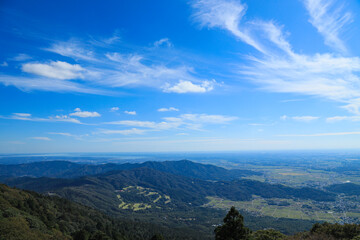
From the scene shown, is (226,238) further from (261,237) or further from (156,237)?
(156,237)

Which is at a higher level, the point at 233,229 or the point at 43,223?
the point at 233,229

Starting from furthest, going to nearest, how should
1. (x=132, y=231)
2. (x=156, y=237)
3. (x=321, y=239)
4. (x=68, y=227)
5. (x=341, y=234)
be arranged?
(x=132, y=231) < (x=68, y=227) < (x=156, y=237) < (x=341, y=234) < (x=321, y=239)

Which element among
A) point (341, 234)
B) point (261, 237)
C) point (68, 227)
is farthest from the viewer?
point (68, 227)

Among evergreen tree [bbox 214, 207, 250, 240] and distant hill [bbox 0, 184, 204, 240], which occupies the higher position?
evergreen tree [bbox 214, 207, 250, 240]

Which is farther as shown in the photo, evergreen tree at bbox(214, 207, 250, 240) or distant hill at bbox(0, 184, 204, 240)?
distant hill at bbox(0, 184, 204, 240)

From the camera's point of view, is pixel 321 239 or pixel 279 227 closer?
pixel 321 239

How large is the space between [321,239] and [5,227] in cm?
6563

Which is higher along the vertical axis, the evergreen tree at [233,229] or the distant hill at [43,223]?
the evergreen tree at [233,229]

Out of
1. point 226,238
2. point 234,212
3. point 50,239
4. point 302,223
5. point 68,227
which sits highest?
point 234,212

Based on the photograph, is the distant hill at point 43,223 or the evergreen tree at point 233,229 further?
the distant hill at point 43,223

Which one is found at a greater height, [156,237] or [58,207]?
[156,237]

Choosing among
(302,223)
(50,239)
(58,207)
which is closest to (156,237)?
(50,239)

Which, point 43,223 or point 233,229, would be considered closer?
point 233,229

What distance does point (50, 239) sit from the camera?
53812 mm
